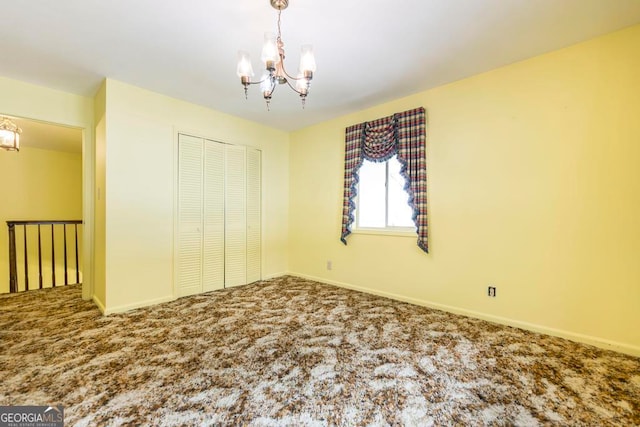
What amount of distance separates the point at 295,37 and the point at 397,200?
7.24ft

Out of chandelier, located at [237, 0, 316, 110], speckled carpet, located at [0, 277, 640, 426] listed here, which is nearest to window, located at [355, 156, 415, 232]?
speckled carpet, located at [0, 277, 640, 426]

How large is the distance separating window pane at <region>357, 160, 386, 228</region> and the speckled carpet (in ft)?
4.23

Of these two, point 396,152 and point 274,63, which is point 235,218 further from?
point 274,63

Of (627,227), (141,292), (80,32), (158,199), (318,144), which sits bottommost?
(141,292)

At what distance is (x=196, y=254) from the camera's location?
366cm

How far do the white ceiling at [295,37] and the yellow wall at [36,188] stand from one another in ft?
12.2

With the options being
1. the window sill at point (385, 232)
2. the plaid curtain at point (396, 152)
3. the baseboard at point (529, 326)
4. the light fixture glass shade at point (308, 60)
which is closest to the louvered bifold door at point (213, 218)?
the plaid curtain at point (396, 152)

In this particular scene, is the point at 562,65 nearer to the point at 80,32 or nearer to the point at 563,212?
the point at 563,212

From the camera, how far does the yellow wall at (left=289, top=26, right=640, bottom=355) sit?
2.18 meters

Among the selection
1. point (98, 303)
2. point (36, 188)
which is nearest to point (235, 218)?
point (98, 303)

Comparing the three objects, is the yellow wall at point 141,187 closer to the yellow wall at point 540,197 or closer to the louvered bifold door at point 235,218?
the louvered bifold door at point 235,218

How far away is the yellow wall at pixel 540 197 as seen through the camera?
2176mm

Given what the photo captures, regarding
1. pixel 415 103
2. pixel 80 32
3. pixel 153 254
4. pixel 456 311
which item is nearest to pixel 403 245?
pixel 456 311

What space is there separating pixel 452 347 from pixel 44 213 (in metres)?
7.60
